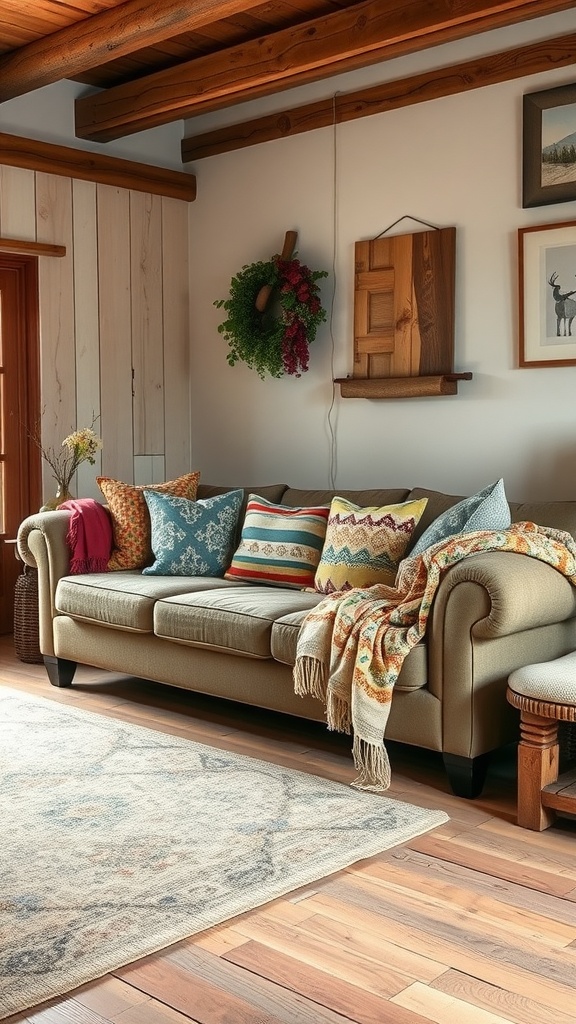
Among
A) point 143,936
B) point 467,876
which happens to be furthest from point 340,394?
point 143,936

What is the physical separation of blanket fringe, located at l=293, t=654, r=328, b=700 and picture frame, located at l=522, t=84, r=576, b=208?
2182mm

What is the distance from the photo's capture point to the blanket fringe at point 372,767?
323cm

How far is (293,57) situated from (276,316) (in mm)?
1228

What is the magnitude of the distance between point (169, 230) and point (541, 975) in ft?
15.2

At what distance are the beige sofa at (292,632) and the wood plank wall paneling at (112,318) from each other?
925mm

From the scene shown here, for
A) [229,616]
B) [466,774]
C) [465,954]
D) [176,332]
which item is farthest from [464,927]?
[176,332]

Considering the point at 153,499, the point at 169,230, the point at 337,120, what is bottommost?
the point at 153,499

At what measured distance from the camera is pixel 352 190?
5.02 m

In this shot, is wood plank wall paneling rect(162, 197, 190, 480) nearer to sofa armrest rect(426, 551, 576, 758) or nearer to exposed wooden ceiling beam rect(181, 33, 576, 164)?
exposed wooden ceiling beam rect(181, 33, 576, 164)

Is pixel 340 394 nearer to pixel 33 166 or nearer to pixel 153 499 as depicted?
pixel 153 499

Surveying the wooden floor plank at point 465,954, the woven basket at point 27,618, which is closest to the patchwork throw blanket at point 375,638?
the wooden floor plank at point 465,954

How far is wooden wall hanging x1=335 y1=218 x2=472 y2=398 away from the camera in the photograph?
463 centimetres

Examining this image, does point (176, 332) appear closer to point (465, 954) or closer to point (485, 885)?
point (485, 885)

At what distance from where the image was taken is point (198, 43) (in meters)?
4.93
